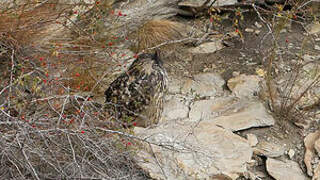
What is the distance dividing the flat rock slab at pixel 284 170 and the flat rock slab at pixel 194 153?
171mm

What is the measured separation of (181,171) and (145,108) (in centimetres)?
68


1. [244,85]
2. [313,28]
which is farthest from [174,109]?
[313,28]

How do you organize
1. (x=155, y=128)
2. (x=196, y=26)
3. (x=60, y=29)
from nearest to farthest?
(x=155, y=128) → (x=60, y=29) → (x=196, y=26)

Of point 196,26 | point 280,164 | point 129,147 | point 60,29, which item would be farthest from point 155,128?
point 196,26

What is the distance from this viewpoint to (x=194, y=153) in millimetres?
3178

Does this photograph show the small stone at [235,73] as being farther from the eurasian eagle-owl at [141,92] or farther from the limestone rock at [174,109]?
the eurasian eagle-owl at [141,92]

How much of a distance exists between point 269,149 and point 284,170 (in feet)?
0.71

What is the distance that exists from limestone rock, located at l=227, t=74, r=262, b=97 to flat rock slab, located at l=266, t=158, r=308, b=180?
2.49ft

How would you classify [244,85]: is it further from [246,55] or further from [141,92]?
[141,92]

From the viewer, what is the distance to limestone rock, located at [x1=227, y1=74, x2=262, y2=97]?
384 centimetres

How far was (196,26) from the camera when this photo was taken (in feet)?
15.5

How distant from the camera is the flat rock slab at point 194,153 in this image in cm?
308

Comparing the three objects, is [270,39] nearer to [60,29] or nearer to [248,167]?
[248,167]

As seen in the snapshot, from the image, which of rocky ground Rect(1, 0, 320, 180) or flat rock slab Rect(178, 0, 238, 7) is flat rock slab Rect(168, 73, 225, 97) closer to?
rocky ground Rect(1, 0, 320, 180)
